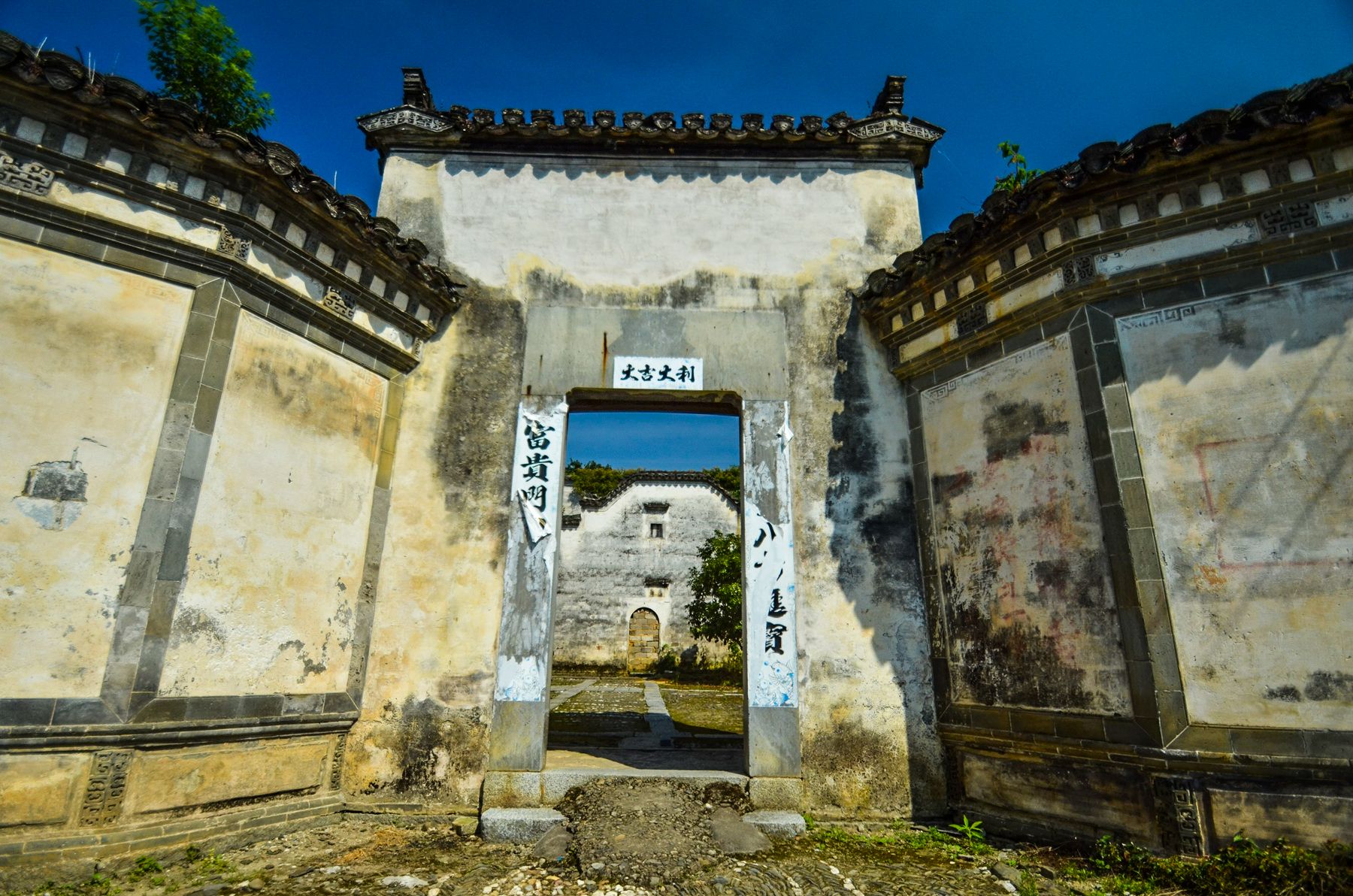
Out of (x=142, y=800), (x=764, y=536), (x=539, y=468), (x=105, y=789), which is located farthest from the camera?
(x=539, y=468)

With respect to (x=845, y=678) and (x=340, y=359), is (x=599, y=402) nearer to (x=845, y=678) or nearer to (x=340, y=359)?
(x=340, y=359)

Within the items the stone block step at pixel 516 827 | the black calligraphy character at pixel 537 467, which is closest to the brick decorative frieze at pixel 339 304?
the black calligraphy character at pixel 537 467

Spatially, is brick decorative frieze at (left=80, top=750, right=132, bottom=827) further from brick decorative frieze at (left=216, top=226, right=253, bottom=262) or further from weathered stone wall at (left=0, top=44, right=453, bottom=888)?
brick decorative frieze at (left=216, top=226, right=253, bottom=262)

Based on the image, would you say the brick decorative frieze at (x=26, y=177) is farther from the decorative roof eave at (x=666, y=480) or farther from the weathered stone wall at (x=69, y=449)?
the decorative roof eave at (x=666, y=480)

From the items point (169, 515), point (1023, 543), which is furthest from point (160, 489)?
point (1023, 543)

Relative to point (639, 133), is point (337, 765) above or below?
below

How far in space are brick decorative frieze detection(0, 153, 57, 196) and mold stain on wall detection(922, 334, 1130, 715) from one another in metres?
7.45

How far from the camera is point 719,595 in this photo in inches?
905

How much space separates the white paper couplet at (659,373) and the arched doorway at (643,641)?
21470 millimetres

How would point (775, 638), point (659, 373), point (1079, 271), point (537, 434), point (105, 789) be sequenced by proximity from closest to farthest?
point (105, 789)
point (1079, 271)
point (775, 638)
point (537, 434)
point (659, 373)

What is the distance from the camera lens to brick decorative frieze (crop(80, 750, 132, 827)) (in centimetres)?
444

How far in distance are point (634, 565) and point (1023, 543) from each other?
23.1m

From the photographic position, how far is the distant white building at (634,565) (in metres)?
27.1

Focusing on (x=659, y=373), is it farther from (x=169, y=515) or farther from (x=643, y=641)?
(x=643, y=641)
